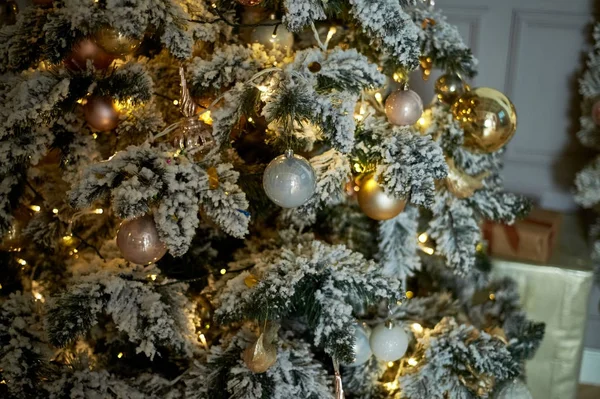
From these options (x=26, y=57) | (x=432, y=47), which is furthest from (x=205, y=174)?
(x=432, y=47)

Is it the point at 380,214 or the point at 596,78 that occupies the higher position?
the point at 596,78

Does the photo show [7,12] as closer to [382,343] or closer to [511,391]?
[382,343]

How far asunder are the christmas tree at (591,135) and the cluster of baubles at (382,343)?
747mm

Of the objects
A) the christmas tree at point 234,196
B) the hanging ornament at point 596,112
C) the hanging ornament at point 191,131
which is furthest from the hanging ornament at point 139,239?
the hanging ornament at point 596,112

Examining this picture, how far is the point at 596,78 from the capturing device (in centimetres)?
137

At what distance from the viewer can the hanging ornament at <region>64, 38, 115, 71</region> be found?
719 mm

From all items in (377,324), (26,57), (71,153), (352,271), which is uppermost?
(26,57)

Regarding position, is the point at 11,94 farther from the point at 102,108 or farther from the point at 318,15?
the point at 318,15

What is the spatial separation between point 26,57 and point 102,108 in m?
0.11

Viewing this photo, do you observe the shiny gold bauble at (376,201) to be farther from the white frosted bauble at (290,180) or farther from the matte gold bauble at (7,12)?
the matte gold bauble at (7,12)

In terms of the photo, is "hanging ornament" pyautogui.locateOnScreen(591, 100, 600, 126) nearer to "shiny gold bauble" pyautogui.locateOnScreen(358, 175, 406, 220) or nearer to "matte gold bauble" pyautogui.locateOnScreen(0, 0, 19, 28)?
"shiny gold bauble" pyautogui.locateOnScreen(358, 175, 406, 220)

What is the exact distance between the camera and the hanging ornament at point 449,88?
997 millimetres

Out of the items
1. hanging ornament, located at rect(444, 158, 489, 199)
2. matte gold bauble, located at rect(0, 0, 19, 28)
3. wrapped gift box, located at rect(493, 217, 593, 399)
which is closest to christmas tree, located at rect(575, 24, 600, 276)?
wrapped gift box, located at rect(493, 217, 593, 399)

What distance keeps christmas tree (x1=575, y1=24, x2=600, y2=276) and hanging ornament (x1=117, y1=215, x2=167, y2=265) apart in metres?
1.16
